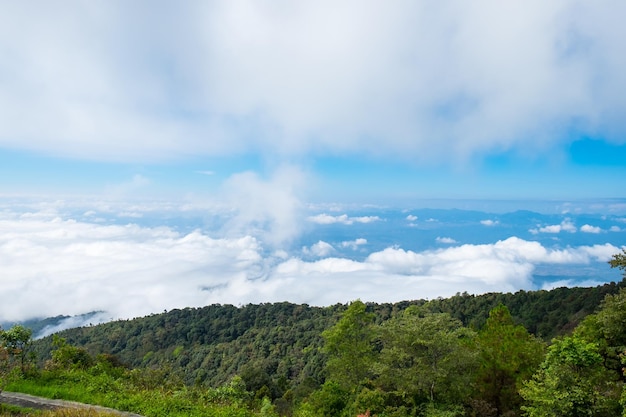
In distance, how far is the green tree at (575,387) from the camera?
1040cm

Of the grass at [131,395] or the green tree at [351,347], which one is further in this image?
the green tree at [351,347]

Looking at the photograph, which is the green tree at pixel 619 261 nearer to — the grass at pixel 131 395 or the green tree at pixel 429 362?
the green tree at pixel 429 362

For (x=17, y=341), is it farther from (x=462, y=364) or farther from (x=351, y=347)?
(x=462, y=364)

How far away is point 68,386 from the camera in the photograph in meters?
12.9

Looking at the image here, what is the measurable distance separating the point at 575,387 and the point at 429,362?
731cm

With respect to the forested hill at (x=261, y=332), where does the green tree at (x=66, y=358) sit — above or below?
above

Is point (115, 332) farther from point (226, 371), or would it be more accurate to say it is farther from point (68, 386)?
point (68, 386)

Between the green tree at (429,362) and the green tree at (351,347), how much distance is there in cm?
611

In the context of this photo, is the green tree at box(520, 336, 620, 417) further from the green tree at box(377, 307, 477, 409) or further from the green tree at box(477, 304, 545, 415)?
the green tree at box(477, 304, 545, 415)

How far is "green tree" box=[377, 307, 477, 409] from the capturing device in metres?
16.8

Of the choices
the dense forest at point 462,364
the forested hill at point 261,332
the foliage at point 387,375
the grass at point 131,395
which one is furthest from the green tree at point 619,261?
the forested hill at point 261,332

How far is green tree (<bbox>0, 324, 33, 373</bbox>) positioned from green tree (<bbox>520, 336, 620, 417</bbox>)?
1718cm

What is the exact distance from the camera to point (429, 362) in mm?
17219

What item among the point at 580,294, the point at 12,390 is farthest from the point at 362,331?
the point at 580,294
